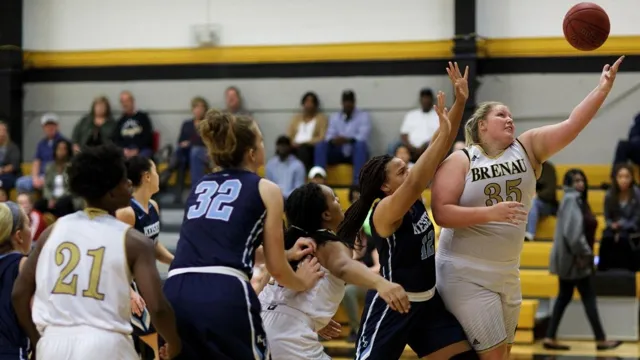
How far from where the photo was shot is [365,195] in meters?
5.30

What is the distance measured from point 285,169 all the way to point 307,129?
110cm

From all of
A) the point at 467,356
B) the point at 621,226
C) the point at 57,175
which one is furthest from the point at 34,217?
the point at 467,356

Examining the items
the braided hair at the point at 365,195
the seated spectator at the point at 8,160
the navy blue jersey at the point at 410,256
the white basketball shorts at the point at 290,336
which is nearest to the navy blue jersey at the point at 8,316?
the white basketball shorts at the point at 290,336

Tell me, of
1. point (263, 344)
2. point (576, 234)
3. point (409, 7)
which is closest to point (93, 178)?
point (263, 344)

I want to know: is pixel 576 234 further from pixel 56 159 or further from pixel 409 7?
pixel 56 159

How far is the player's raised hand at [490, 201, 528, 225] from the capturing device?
196 inches

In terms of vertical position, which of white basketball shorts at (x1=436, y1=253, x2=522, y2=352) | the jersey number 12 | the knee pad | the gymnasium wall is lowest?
the knee pad

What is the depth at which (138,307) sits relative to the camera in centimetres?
601

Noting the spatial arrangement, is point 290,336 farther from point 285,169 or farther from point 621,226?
point 285,169

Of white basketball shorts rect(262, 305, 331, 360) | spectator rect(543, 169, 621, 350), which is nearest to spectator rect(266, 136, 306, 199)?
spectator rect(543, 169, 621, 350)

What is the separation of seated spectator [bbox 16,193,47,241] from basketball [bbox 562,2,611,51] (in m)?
7.49

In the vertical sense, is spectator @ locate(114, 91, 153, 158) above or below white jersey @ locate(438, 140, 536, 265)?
above

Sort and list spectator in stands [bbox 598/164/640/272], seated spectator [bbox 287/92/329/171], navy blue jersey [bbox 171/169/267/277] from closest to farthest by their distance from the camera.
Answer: navy blue jersey [bbox 171/169/267/277] → spectator in stands [bbox 598/164/640/272] → seated spectator [bbox 287/92/329/171]

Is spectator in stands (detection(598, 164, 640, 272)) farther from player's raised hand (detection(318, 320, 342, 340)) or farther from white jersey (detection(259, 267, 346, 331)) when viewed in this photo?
white jersey (detection(259, 267, 346, 331))
